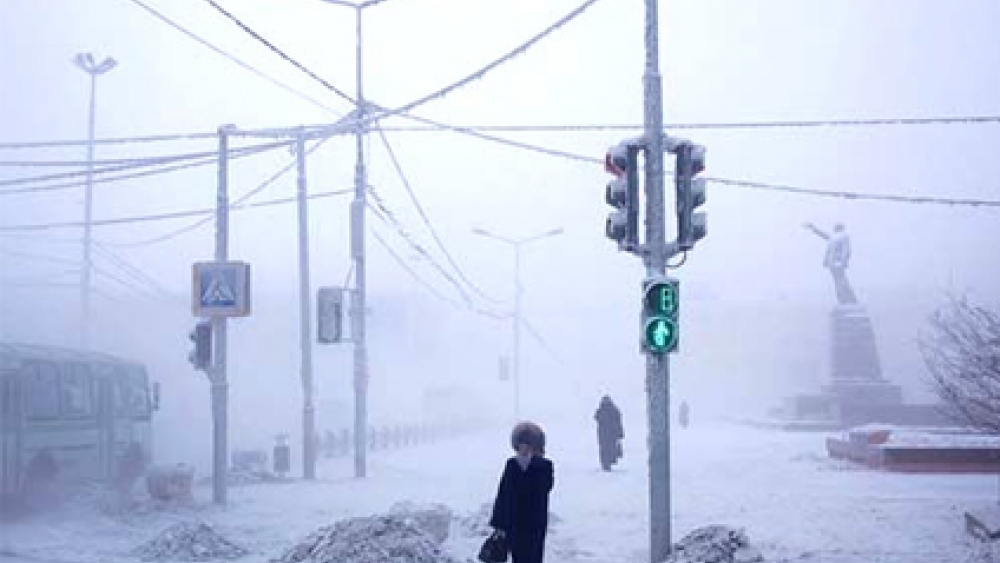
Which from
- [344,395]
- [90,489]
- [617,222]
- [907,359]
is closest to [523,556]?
[617,222]

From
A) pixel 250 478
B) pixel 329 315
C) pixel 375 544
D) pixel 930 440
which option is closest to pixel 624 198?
pixel 375 544

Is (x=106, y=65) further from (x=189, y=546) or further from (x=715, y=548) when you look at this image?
(x=715, y=548)

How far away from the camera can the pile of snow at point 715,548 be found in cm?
1135

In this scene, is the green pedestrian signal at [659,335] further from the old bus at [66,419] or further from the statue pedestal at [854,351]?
the statue pedestal at [854,351]

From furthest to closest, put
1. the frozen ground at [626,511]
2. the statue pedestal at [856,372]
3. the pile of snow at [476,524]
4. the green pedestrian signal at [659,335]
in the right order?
the statue pedestal at [856,372] → the pile of snow at [476,524] → the frozen ground at [626,511] → the green pedestrian signal at [659,335]

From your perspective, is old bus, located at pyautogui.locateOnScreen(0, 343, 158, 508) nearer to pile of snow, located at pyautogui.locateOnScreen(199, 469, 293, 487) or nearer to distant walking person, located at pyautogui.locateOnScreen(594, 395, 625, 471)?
pile of snow, located at pyautogui.locateOnScreen(199, 469, 293, 487)

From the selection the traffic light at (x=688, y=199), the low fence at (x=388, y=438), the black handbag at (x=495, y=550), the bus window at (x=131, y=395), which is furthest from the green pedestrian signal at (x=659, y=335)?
the low fence at (x=388, y=438)

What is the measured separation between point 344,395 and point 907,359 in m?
38.5

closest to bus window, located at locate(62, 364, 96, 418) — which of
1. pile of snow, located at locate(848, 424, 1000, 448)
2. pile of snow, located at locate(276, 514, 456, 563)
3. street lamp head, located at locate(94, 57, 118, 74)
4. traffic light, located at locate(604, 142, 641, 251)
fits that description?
pile of snow, located at locate(276, 514, 456, 563)

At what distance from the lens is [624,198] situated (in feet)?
39.0

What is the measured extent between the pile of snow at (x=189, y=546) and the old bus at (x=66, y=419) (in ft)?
17.4

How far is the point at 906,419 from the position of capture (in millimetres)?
43094

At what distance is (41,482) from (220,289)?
4169mm

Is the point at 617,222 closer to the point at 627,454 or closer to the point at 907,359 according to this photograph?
the point at 627,454
